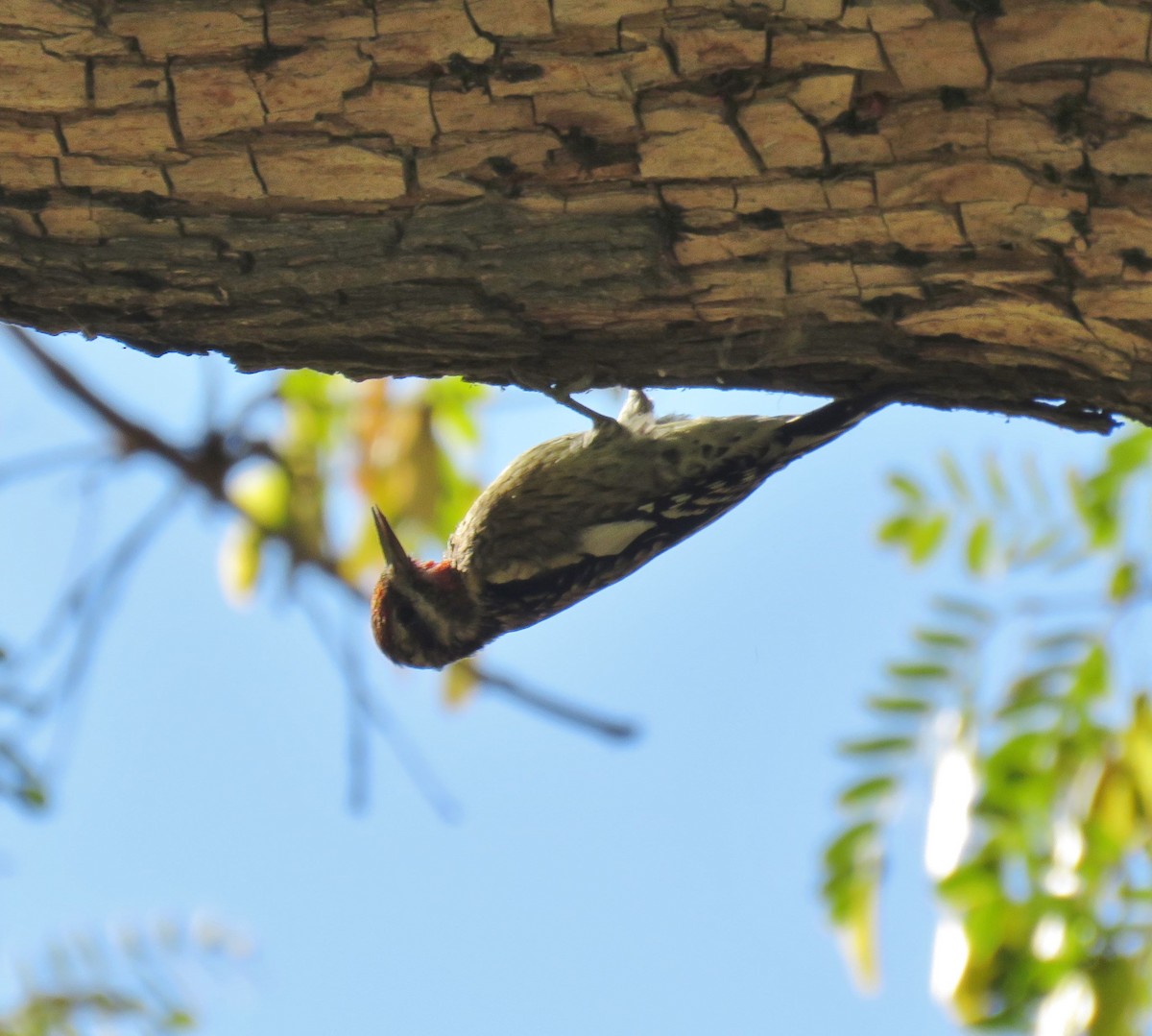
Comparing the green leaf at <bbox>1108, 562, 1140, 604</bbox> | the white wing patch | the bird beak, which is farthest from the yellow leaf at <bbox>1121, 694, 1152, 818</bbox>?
the bird beak

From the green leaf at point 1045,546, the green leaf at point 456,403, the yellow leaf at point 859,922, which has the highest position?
the green leaf at point 456,403

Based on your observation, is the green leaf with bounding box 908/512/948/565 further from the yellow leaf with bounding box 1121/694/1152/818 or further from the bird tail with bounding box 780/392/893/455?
the yellow leaf with bounding box 1121/694/1152/818

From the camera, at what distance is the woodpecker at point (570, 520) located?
14.4 feet

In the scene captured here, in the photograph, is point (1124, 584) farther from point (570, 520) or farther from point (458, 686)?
point (458, 686)

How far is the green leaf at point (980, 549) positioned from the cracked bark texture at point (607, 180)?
1137mm

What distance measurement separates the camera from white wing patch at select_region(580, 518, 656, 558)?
451 cm

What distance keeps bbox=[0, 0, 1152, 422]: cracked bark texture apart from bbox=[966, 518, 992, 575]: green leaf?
3.73ft

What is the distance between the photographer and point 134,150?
2871 millimetres

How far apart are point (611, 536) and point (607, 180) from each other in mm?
1883

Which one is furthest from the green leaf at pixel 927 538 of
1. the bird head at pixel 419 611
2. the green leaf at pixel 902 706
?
the bird head at pixel 419 611

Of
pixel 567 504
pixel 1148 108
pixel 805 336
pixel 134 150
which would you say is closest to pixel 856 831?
pixel 567 504

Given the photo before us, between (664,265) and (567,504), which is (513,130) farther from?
(567,504)

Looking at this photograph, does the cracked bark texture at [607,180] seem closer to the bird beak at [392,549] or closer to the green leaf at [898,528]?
the green leaf at [898,528]

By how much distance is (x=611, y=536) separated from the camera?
14.9 feet
